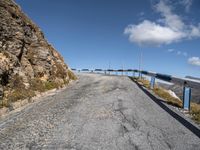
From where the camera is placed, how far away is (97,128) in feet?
23.7

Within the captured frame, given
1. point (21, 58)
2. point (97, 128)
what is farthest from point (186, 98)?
point (21, 58)

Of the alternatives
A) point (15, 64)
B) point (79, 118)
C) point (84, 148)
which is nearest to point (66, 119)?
point (79, 118)

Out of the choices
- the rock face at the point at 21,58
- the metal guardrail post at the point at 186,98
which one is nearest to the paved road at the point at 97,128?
the metal guardrail post at the point at 186,98

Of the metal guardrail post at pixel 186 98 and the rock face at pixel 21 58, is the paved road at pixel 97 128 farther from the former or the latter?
the rock face at pixel 21 58

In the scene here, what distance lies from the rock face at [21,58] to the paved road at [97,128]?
9.13ft

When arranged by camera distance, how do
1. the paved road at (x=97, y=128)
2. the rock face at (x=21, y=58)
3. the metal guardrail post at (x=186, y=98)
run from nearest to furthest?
the paved road at (x=97, y=128), the metal guardrail post at (x=186, y=98), the rock face at (x=21, y=58)

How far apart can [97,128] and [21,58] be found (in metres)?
8.96

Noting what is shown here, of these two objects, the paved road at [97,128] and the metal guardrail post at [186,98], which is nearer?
the paved road at [97,128]

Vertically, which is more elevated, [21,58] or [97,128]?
[21,58]

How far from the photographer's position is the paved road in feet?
20.0

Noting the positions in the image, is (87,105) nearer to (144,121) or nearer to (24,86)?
(144,121)

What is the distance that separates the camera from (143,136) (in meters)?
6.64

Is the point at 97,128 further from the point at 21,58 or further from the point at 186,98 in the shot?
the point at 21,58

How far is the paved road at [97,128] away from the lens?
20.0 feet
